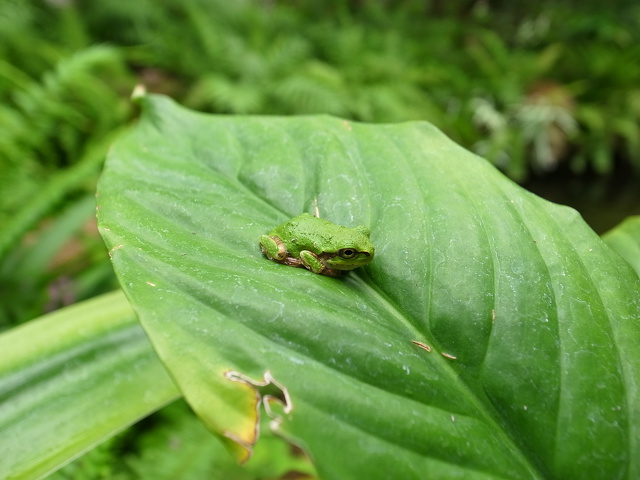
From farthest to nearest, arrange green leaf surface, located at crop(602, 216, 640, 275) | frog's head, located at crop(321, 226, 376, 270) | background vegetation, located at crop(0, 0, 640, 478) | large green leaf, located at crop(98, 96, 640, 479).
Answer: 1. background vegetation, located at crop(0, 0, 640, 478)
2. green leaf surface, located at crop(602, 216, 640, 275)
3. frog's head, located at crop(321, 226, 376, 270)
4. large green leaf, located at crop(98, 96, 640, 479)

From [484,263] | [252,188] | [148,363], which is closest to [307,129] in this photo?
[252,188]

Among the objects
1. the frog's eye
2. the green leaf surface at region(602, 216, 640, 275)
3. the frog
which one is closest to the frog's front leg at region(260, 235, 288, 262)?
the frog

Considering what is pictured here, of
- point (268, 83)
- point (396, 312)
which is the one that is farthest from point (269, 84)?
point (396, 312)

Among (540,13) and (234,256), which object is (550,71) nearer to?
(540,13)

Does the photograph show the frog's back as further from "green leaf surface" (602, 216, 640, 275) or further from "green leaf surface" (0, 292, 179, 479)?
"green leaf surface" (602, 216, 640, 275)

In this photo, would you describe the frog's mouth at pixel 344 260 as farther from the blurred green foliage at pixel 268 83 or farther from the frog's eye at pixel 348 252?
the blurred green foliage at pixel 268 83

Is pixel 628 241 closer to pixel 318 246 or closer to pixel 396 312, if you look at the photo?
pixel 396 312
